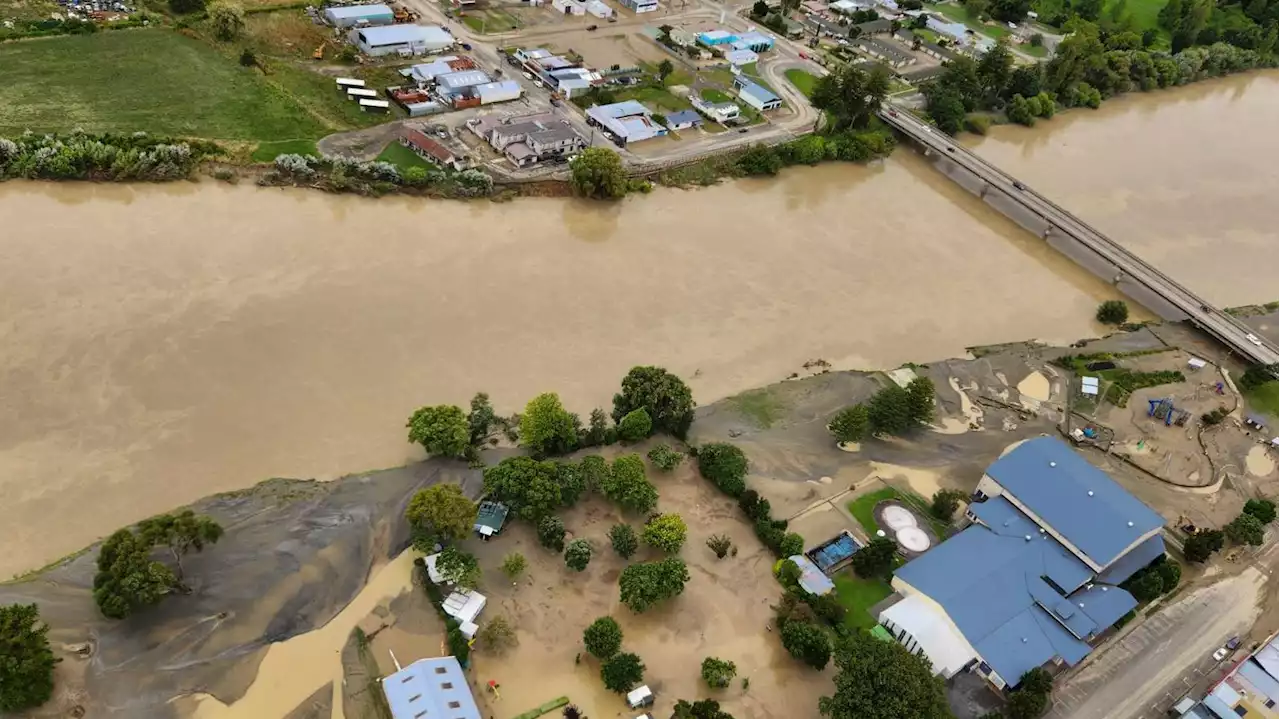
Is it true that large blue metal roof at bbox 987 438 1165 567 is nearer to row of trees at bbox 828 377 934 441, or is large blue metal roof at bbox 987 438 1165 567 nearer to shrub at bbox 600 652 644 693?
row of trees at bbox 828 377 934 441

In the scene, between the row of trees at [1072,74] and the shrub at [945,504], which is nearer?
the shrub at [945,504]

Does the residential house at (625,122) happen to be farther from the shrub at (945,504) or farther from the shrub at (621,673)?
the shrub at (621,673)

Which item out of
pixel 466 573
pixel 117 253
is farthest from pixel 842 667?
pixel 117 253

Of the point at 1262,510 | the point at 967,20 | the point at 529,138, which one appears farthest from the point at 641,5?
the point at 1262,510

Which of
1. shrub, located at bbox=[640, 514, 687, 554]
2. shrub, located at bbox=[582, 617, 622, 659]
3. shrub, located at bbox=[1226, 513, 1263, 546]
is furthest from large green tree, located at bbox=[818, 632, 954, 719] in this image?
shrub, located at bbox=[1226, 513, 1263, 546]

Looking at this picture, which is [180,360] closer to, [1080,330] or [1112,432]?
[1112,432]

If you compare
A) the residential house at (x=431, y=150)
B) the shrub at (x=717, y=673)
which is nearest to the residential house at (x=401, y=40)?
the residential house at (x=431, y=150)

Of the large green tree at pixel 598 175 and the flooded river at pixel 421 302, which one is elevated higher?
the large green tree at pixel 598 175
